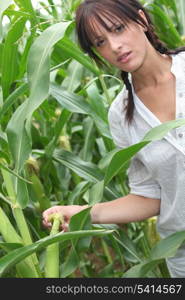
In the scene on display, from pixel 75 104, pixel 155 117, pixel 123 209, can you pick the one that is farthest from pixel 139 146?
pixel 75 104

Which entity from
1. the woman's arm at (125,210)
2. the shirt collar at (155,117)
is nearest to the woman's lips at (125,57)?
the shirt collar at (155,117)

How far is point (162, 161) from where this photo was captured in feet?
3.52

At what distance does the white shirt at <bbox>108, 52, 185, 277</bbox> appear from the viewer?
1.05m

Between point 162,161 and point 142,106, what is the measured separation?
124 millimetres

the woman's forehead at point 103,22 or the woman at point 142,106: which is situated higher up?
the woman's forehead at point 103,22

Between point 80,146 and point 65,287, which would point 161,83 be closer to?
point 65,287

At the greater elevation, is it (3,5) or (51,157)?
(3,5)

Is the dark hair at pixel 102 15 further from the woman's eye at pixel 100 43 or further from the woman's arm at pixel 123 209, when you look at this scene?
the woman's arm at pixel 123 209

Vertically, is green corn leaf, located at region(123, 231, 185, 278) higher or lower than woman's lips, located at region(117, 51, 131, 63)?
lower

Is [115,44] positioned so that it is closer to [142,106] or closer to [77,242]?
[142,106]

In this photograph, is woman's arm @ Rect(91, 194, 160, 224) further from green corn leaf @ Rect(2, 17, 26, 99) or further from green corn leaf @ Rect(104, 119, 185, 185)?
green corn leaf @ Rect(2, 17, 26, 99)

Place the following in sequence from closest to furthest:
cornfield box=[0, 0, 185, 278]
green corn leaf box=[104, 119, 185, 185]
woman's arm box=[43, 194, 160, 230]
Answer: green corn leaf box=[104, 119, 185, 185]
cornfield box=[0, 0, 185, 278]
woman's arm box=[43, 194, 160, 230]

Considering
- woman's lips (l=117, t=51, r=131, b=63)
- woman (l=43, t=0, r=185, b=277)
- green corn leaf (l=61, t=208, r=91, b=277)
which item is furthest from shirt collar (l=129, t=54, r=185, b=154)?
green corn leaf (l=61, t=208, r=91, b=277)

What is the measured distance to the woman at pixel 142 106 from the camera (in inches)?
39.9
